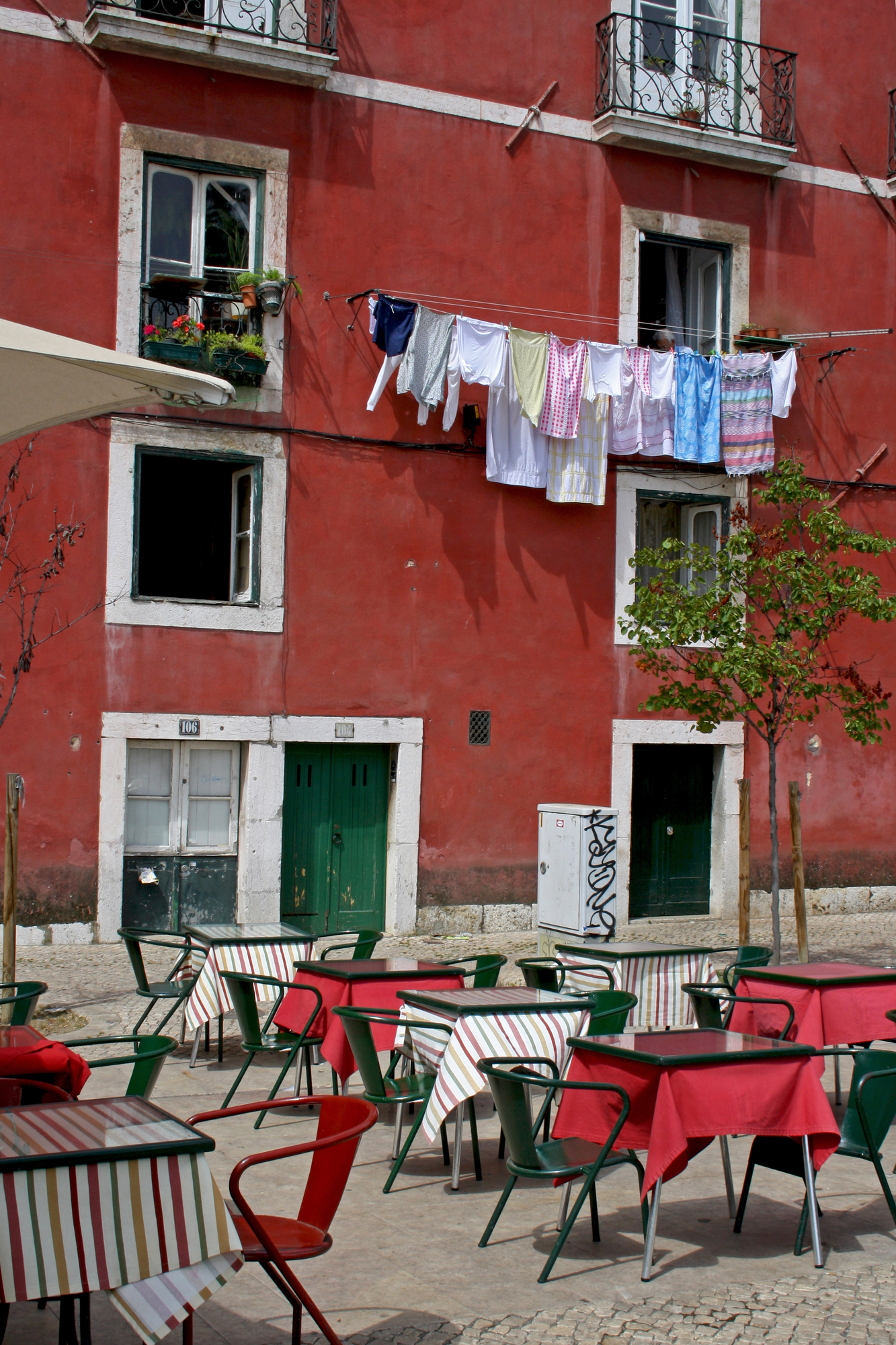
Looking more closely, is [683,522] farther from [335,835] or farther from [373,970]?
[373,970]

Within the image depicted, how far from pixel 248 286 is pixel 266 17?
266 cm

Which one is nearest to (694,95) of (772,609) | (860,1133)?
(772,609)

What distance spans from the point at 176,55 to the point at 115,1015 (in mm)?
8677

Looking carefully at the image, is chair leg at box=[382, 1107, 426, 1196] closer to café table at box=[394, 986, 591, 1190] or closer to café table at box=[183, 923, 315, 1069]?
café table at box=[394, 986, 591, 1190]

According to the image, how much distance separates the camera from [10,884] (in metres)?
8.85

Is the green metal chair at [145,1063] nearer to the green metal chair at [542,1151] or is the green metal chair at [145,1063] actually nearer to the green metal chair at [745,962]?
the green metal chair at [542,1151]

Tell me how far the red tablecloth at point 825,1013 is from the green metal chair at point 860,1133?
127cm

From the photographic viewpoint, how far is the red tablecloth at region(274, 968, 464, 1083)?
651 centimetres

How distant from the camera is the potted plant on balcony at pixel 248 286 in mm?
12962

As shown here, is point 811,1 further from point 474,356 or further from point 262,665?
point 262,665

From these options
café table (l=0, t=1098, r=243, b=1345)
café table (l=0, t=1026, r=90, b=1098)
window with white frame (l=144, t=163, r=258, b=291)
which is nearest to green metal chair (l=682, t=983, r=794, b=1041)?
café table (l=0, t=1026, r=90, b=1098)

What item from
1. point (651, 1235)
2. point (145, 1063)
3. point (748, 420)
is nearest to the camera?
point (145, 1063)

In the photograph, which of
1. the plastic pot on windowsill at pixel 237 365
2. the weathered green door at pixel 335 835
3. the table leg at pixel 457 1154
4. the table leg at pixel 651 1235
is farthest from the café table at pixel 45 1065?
the plastic pot on windowsill at pixel 237 365

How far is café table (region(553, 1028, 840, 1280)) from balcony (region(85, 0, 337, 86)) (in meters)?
10.6
